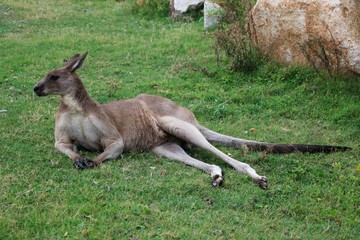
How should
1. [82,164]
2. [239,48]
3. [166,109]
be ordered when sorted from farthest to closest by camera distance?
[239,48], [166,109], [82,164]

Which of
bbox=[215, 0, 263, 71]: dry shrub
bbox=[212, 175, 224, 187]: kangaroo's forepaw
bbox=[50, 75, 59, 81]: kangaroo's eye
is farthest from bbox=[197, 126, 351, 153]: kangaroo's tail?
bbox=[215, 0, 263, 71]: dry shrub

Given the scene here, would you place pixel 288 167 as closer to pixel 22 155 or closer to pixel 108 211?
pixel 108 211

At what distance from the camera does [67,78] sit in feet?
21.8

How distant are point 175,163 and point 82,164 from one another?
97 cm

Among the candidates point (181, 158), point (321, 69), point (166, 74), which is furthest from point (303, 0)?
point (181, 158)

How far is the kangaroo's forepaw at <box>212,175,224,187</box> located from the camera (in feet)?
19.0

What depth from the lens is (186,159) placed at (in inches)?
254

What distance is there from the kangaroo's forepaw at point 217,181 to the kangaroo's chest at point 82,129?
137 centimetres

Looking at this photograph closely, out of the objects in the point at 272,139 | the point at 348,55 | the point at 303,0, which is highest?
the point at 303,0

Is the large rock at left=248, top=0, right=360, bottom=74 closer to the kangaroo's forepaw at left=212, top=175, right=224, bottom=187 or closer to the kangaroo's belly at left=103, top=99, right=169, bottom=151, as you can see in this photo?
the kangaroo's belly at left=103, top=99, right=169, bottom=151

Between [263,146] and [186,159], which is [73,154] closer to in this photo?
[186,159]

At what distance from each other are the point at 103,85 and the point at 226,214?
4.42 meters

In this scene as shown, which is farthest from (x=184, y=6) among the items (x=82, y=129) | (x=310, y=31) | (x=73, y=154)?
(x=73, y=154)

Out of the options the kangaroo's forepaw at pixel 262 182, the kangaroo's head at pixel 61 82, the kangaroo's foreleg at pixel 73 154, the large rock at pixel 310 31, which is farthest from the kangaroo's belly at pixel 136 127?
the large rock at pixel 310 31
